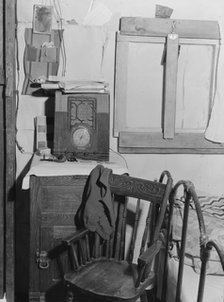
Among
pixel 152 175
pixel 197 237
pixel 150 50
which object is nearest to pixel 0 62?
pixel 150 50

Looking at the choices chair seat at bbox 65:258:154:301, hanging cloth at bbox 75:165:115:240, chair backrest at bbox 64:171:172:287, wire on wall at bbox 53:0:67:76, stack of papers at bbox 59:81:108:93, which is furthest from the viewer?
wire on wall at bbox 53:0:67:76

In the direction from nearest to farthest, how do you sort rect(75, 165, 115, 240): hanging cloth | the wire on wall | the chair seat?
the chair seat → rect(75, 165, 115, 240): hanging cloth → the wire on wall

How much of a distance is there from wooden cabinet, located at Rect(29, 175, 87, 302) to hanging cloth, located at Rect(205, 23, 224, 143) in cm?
118

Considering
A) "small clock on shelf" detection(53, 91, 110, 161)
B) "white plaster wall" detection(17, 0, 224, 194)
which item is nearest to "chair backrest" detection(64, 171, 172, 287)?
"small clock on shelf" detection(53, 91, 110, 161)

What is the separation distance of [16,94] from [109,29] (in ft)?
2.64

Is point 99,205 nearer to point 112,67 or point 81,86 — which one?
point 81,86

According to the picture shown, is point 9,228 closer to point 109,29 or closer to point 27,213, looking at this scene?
point 27,213

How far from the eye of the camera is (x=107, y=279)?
2908mm

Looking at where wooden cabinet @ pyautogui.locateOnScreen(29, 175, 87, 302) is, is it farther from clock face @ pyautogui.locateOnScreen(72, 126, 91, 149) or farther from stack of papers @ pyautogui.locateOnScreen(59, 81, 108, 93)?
stack of papers @ pyautogui.locateOnScreen(59, 81, 108, 93)

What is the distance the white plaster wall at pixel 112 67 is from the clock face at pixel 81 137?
1.46 feet

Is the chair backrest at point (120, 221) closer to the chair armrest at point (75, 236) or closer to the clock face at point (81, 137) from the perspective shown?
the chair armrest at point (75, 236)

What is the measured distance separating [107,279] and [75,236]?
31 cm

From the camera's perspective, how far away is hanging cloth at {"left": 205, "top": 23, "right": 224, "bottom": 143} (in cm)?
372

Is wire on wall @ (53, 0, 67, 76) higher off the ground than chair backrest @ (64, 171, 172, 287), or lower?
higher
